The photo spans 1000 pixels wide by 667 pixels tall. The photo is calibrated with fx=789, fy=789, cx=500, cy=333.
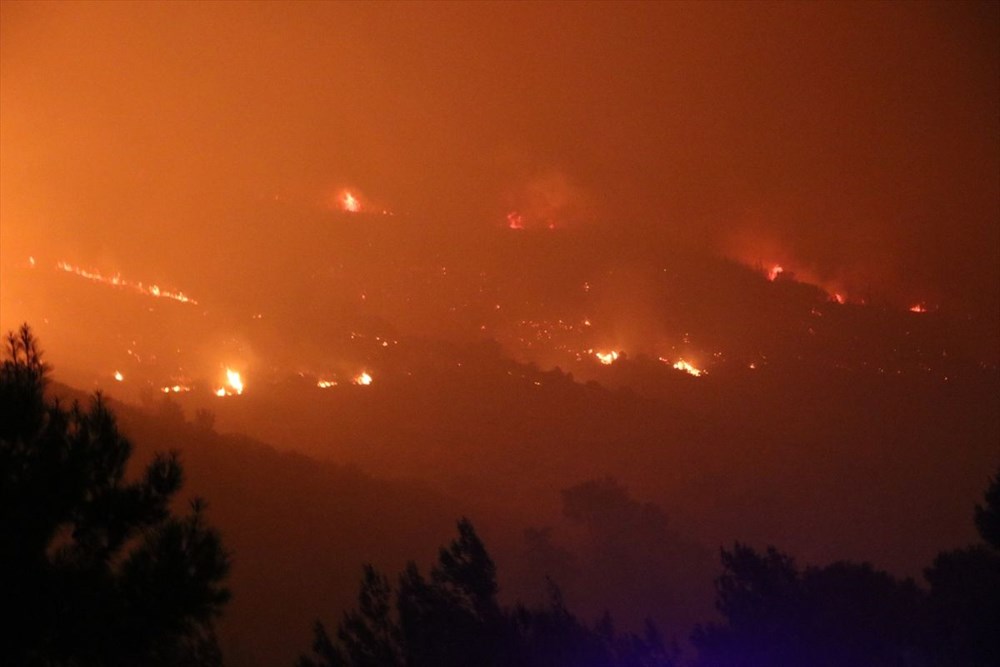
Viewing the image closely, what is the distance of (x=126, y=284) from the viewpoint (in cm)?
6838

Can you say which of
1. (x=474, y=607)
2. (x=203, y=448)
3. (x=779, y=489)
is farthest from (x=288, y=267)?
(x=474, y=607)

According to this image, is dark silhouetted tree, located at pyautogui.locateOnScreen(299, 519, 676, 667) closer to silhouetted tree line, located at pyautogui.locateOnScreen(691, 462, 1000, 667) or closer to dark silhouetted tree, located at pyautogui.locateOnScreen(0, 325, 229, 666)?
silhouetted tree line, located at pyautogui.locateOnScreen(691, 462, 1000, 667)

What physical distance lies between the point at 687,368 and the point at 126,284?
164ft

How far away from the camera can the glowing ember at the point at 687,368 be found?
70.5 meters

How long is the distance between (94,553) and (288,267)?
2845 inches

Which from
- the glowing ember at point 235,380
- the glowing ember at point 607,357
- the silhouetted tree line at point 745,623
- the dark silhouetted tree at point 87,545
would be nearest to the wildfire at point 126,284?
the glowing ember at point 235,380

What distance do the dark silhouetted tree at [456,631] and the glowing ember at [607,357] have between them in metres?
53.5

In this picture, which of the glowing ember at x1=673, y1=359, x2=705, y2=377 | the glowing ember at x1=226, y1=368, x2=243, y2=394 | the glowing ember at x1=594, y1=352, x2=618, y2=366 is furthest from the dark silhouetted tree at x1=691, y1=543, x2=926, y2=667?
the glowing ember at x1=226, y1=368, x2=243, y2=394

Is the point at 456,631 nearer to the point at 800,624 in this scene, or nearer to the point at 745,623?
the point at 745,623

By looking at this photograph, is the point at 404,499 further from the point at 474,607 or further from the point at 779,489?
the point at 474,607

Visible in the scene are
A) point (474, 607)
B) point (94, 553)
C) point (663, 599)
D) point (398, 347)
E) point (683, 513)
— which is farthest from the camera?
point (398, 347)

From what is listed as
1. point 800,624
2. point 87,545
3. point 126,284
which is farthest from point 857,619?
point 126,284

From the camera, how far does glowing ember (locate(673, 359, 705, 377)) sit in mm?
70500

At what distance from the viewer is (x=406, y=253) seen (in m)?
82.0
